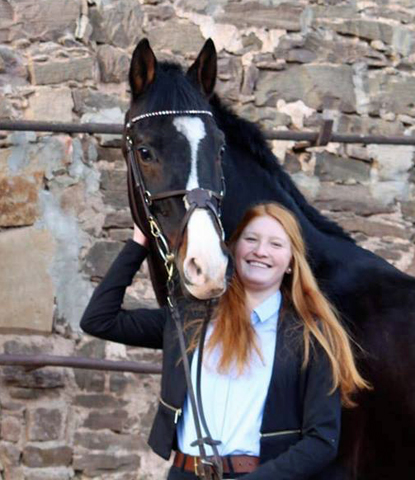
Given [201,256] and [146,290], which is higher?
[201,256]

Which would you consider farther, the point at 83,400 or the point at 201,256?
the point at 83,400

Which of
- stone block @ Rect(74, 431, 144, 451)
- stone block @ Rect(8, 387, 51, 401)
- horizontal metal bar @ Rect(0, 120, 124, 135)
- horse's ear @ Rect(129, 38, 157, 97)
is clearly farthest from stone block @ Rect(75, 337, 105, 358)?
horse's ear @ Rect(129, 38, 157, 97)

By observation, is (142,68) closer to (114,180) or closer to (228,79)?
(114,180)

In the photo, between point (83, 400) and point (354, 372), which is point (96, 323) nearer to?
point (354, 372)

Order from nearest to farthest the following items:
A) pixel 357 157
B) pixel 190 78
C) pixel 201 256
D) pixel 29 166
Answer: pixel 201 256 < pixel 190 78 < pixel 29 166 < pixel 357 157

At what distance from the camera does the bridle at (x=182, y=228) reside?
95.7 inches

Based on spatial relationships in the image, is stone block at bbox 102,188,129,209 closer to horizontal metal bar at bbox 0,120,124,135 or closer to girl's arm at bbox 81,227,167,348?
horizontal metal bar at bbox 0,120,124,135

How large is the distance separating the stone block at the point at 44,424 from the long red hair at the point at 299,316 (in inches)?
86.4

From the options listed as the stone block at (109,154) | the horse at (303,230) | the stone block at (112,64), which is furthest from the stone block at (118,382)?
the horse at (303,230)

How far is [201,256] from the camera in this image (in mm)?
2504

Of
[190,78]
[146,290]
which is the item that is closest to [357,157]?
[146,290]

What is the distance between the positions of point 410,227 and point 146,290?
1.41 metres

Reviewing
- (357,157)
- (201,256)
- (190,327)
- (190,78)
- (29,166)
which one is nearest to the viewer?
(201,256)

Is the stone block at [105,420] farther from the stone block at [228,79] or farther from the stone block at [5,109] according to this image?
the stone block at [228,79]
